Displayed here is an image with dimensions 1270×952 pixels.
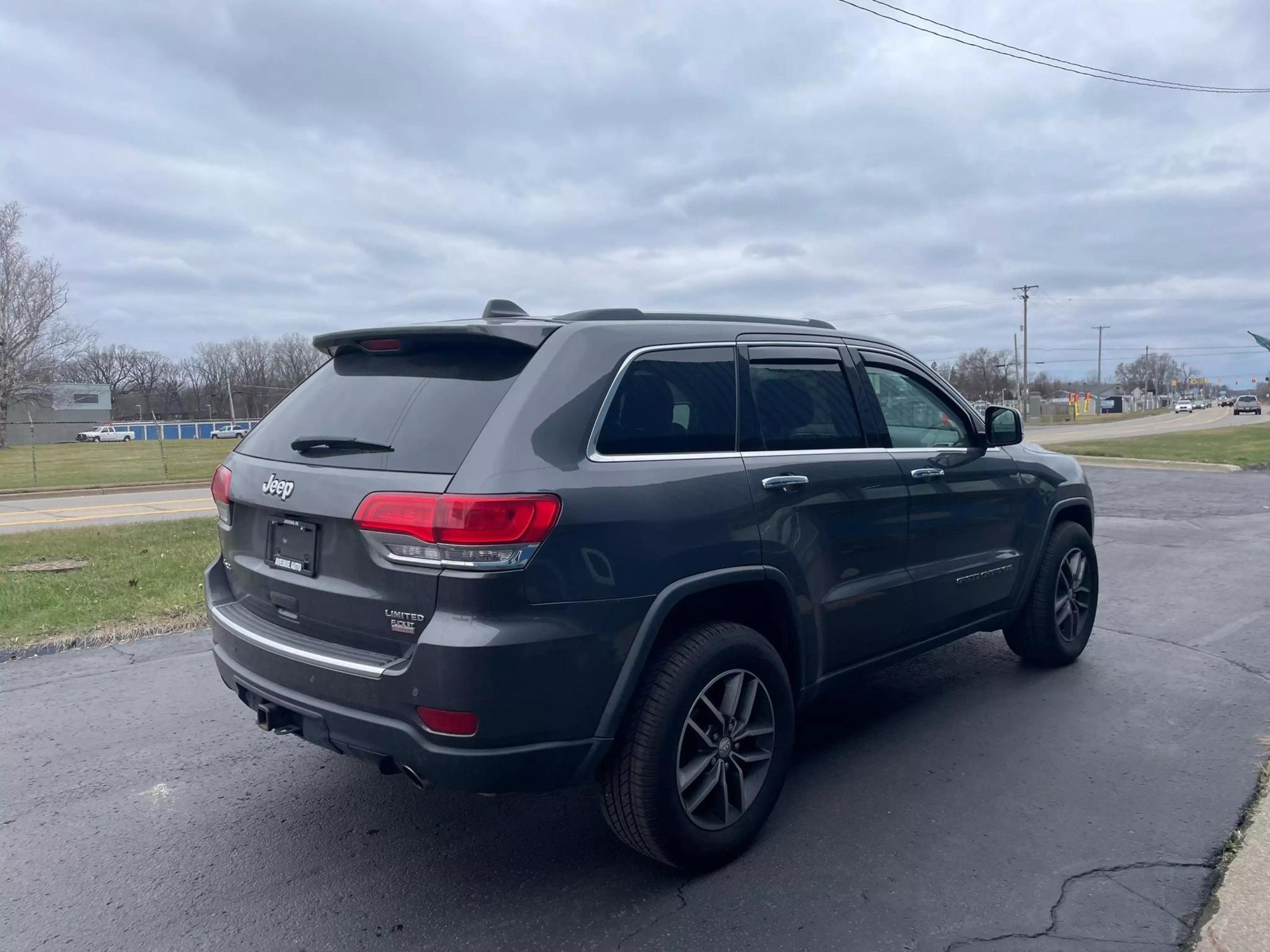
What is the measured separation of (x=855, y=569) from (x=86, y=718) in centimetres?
388

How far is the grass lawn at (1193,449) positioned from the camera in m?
22.0

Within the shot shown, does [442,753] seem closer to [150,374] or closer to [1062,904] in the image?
[1062,904]

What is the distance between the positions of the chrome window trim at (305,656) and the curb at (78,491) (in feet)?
65.2

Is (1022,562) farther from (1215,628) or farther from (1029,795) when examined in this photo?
(1215,628)

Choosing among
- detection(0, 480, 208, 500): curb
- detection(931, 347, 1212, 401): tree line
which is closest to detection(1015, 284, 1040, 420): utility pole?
detection(931, 347, 1212, 401): tree line

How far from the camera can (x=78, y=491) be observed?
21.3m

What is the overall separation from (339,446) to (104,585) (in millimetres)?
5781

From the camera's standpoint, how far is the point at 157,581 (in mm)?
7871

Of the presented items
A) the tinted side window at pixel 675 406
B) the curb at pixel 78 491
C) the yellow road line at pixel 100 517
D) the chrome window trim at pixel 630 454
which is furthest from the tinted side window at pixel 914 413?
the curb at pixel 78 491

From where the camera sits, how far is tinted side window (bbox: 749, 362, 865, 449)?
3.61 meters

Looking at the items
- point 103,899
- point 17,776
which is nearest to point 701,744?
point 103,899

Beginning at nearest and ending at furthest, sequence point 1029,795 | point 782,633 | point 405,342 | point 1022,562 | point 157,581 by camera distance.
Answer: point 405,342, point 782,633, point 1029,795, point 1022,562, point 157,581

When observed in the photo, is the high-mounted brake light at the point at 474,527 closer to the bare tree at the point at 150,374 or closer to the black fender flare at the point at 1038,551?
the black fender flare at the point at 1038,551

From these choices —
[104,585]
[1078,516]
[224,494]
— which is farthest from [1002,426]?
[104,585]
